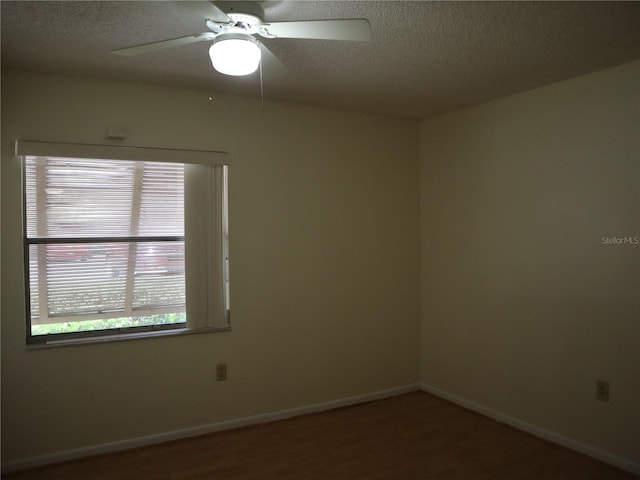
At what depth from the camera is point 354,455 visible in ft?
9.78

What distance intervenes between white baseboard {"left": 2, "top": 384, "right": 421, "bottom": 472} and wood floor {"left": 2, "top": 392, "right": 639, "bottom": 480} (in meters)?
0.05

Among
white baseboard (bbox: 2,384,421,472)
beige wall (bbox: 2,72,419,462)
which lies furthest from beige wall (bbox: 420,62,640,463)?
white baseboard (bbox: 2,384,421,472)

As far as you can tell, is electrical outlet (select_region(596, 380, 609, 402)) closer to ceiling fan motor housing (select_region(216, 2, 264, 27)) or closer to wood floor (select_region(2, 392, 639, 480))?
wood floor (select_region(2, 392, 639, 480))

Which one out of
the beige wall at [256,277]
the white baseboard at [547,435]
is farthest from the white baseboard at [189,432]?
the white baseboard at [547,435]

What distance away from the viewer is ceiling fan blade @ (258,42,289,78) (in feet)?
8.32

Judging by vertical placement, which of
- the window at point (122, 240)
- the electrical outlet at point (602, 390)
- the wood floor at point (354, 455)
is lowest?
the wood floor at point (354, 455)

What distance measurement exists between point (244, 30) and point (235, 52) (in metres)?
0.22

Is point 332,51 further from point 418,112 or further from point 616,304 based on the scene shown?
point 616,304

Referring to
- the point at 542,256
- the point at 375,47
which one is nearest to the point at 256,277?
the point at 375,47

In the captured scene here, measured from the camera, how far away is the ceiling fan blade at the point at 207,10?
189 cm

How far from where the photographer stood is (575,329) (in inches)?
118

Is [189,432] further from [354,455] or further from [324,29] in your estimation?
[324,29]

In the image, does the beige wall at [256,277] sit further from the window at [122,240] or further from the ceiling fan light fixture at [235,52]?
the ceiling fan light fixture at [235,52]

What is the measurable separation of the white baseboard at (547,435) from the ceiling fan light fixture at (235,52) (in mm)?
3103
